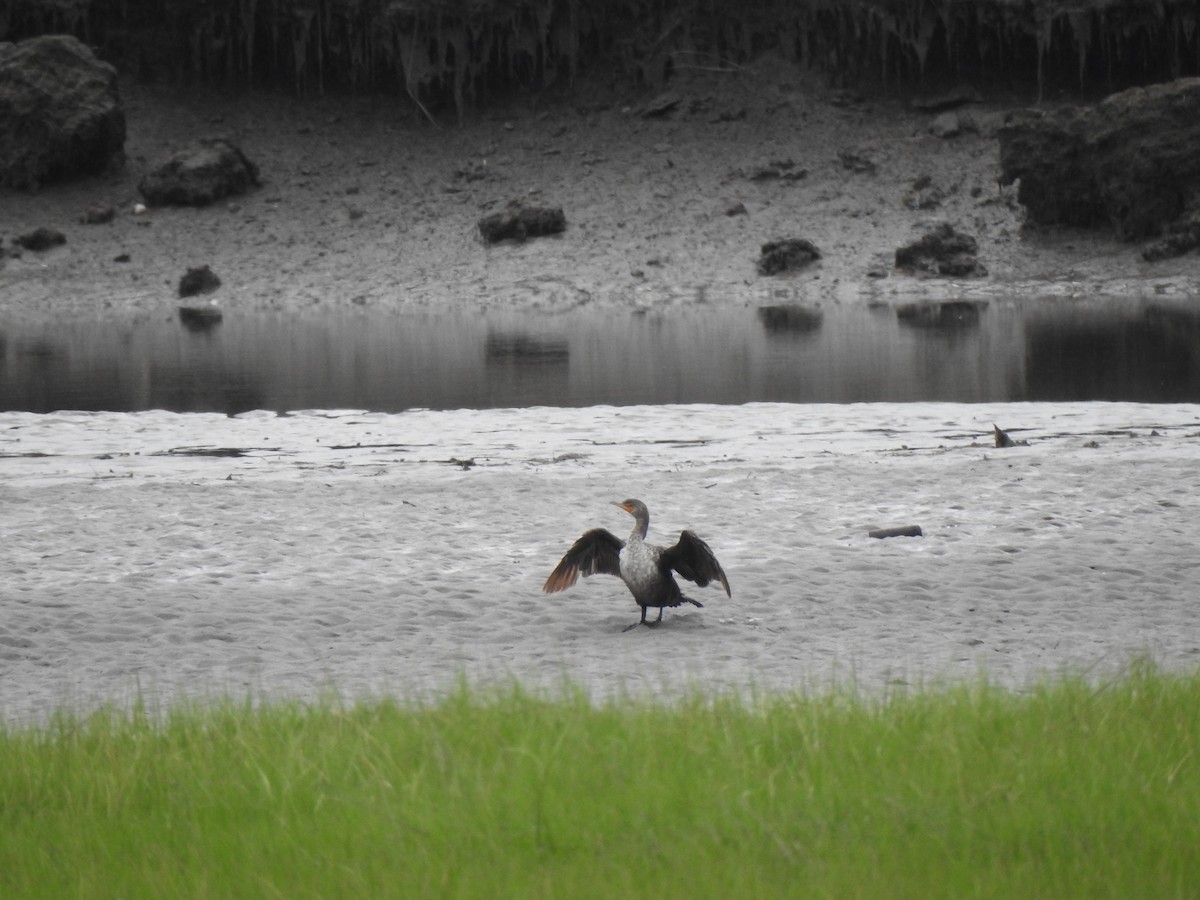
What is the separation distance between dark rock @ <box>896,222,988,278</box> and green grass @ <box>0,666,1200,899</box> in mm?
39682

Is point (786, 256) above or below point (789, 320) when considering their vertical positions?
above

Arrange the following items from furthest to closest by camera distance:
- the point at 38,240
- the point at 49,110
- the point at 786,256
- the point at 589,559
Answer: the point at 49,110 < the point at 38,240 < the point at 786,256 < the point at 589,559

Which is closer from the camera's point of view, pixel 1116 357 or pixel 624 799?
pixel 624 799

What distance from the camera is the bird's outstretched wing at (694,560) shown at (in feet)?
26.8

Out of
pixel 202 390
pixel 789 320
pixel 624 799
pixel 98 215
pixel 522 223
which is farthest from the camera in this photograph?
pixel 98 215

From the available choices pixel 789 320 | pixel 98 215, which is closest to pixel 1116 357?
pixel 789 320

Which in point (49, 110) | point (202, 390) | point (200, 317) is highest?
point (49, 110)

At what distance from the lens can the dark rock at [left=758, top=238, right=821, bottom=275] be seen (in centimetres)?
4528

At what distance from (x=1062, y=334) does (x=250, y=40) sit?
40816 millimetres

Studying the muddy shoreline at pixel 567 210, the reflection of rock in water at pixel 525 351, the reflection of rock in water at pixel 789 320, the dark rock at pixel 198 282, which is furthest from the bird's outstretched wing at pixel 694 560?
the dark rock at pixel 198 282

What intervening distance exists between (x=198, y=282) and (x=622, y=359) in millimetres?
24332

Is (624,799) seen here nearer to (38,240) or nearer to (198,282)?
(198,282)

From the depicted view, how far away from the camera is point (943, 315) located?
36.3 m

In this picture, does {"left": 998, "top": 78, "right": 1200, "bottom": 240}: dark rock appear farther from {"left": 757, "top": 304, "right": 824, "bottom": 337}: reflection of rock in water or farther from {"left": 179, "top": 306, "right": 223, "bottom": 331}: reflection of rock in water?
{"left": 179, "top": 306, "right": 223, "bottom": 331}: reflection of rock in water
